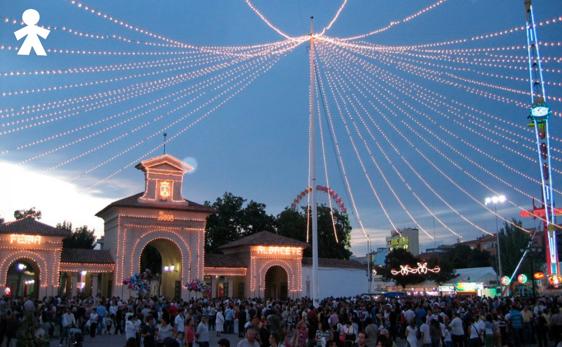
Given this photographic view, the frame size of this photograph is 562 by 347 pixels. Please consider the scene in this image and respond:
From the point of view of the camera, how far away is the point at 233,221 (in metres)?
58.3

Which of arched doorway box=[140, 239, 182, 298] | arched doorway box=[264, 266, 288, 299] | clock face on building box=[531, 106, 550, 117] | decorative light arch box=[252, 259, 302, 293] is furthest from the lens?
arched doorway box=[264, 266, 288, 299]

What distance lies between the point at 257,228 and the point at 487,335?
42967mm

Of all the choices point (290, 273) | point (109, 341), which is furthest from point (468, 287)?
point (109, 341)

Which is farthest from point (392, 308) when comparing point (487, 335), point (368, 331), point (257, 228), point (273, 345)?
point (257, 228)

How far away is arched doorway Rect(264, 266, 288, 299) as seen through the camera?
4497cm

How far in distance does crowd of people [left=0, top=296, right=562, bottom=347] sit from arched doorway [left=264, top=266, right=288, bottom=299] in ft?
52.9

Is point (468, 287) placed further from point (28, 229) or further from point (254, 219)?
point (28, 229)

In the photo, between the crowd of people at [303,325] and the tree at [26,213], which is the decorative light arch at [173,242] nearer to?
the crowd of people at [303,325]

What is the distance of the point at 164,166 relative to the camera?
3938cm

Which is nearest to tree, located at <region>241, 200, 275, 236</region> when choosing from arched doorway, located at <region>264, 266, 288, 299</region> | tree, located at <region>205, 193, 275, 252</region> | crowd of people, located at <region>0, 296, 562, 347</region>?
tree, located at <region>205, 193, 275, 252</region>

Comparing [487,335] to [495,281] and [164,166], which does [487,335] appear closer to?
[164,166]

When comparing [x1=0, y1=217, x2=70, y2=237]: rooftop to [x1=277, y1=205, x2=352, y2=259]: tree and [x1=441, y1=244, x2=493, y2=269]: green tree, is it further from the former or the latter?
[x1=441, y1=244, x2=493, y2=269]: green tree

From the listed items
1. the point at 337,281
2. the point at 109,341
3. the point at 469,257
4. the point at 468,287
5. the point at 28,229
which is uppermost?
the point at 469,257

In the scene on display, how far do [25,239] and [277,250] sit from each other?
16.8m
